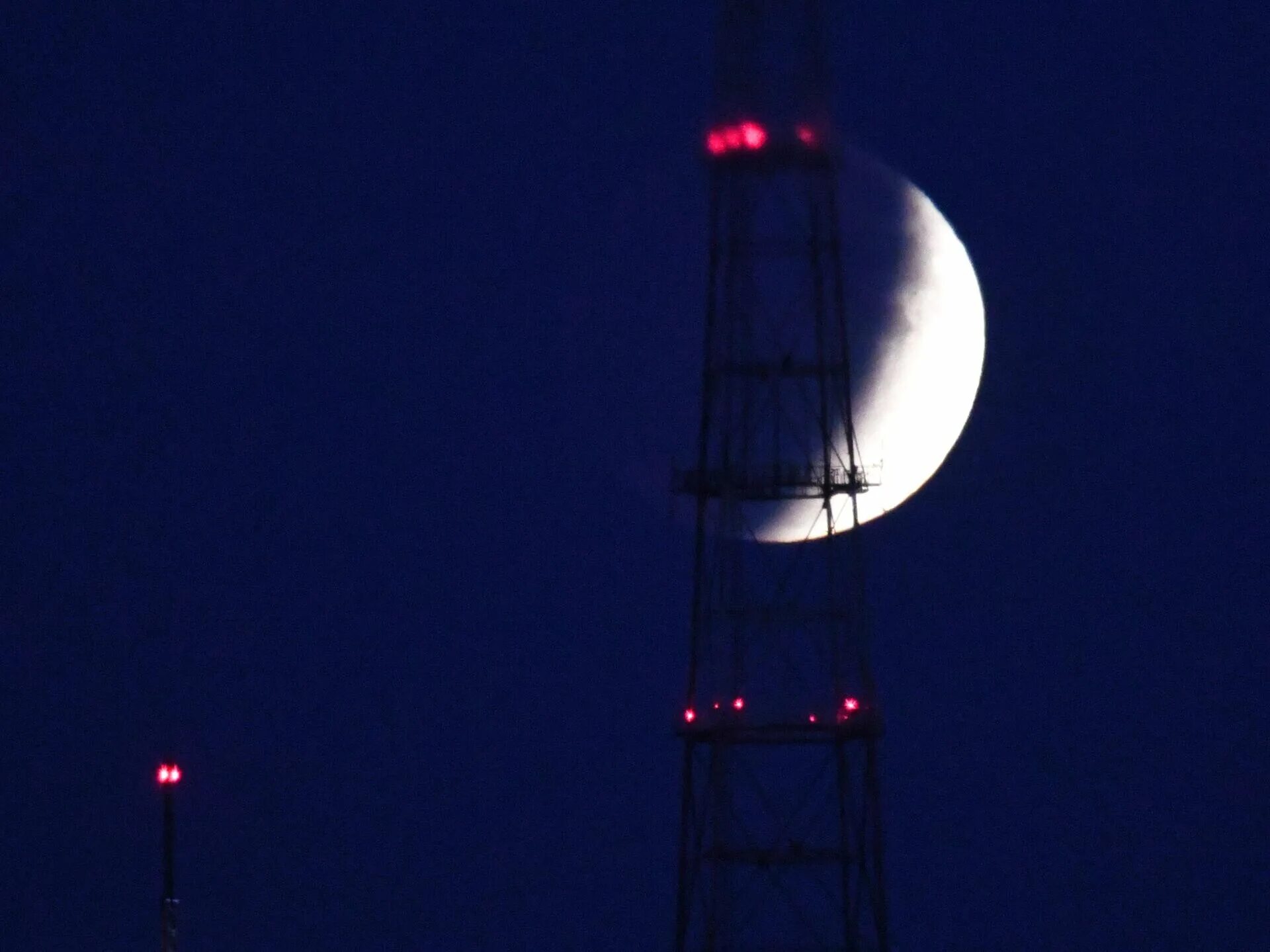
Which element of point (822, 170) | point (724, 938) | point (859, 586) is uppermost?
point (822, 170)

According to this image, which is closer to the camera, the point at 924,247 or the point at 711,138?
the point at 711,138

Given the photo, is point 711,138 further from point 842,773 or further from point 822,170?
point 842,773

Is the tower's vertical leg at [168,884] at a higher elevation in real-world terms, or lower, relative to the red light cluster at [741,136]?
lower

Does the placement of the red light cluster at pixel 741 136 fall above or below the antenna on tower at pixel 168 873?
above

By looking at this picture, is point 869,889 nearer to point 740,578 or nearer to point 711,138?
point 740,578

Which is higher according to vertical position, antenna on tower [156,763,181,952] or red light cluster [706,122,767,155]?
red light cluster [706,122,767,155]

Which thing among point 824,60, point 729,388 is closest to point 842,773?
point 729,388

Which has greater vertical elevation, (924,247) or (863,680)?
(924,247)

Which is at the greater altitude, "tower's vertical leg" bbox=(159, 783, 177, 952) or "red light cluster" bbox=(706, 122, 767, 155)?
"red light cluster" bbox=(706, 122, 767, 155)
